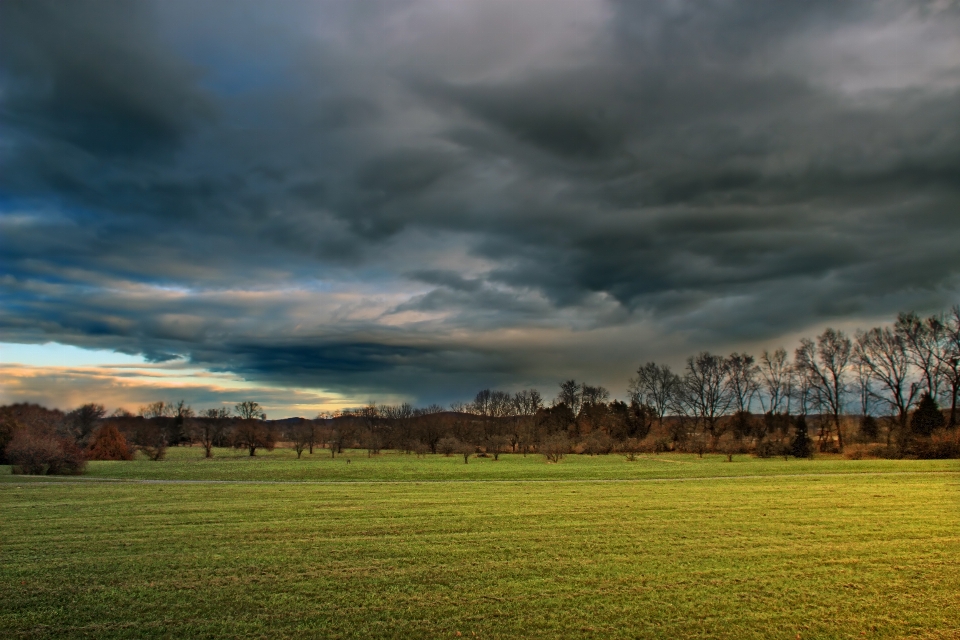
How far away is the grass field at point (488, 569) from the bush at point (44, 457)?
24.0 meters

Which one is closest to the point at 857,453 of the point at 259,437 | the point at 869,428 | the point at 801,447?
the point at 801,447

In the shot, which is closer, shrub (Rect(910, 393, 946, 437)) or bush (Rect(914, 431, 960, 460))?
bush (Rect(914, 431, 960, 460))

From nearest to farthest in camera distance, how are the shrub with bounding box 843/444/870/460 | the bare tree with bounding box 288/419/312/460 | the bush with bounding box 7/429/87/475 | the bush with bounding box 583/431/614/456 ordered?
the bush with bounding box 7/429/87/475, the shrub with bounding box 843/444/870/460, the bush with bounding box 583/431/614/456, the bare tree with bounding box 288/419/312/460

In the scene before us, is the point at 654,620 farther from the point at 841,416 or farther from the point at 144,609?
the point at 841,416

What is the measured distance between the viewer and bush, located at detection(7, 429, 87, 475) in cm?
3828

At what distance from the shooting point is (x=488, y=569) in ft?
32.4

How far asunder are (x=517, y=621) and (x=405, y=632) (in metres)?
1.47

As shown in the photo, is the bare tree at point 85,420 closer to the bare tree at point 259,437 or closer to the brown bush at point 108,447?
the brown bush at point 108,447

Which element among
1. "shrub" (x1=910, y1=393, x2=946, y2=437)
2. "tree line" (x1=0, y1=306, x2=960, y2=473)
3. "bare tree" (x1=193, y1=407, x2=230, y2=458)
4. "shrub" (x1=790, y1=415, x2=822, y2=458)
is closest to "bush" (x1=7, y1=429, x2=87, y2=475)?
"tree line" (x1=0, y1=306, x2=960, y2=473)

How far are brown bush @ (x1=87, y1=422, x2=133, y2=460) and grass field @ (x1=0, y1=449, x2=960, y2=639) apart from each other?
48613mm

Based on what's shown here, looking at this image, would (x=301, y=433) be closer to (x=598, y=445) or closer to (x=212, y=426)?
(x=212, y=426)

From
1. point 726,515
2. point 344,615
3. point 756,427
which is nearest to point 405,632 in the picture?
point 344,615

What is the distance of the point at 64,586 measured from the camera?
9.19 m

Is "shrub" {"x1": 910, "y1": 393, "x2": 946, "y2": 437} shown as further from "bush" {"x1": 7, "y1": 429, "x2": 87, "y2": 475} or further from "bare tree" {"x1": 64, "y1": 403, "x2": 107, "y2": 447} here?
Result: "bare tree" {"x1": 64, "y1": 403, "x2": 107, "y2": 447}
